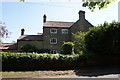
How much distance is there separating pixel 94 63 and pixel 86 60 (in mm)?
1023

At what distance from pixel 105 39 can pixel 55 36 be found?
51.5 feet

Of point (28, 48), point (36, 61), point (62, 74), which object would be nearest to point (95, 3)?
point (62, 74)

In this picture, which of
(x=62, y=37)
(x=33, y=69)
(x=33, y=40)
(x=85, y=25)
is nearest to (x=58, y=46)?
(x=62, y=37)

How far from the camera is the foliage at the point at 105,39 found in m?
10.3

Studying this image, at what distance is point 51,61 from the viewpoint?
11305 millimetres

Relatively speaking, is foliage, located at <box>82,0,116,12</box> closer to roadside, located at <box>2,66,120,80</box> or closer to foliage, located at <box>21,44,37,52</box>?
roadside, located at <box>2,66,120,80</box>

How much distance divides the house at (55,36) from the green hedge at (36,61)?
1236 centimetres

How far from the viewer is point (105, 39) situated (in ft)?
36.3

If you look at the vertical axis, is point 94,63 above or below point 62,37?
below

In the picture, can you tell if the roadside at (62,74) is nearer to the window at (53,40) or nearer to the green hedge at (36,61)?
the green hedge at (36,61)

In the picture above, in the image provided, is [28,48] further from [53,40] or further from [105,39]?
[105,39]

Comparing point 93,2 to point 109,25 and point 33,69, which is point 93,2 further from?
point 33,69

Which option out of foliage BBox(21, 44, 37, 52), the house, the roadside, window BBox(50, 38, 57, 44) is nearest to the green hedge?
the roadside

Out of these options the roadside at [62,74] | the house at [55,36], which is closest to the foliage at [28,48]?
the house at [55,36]
